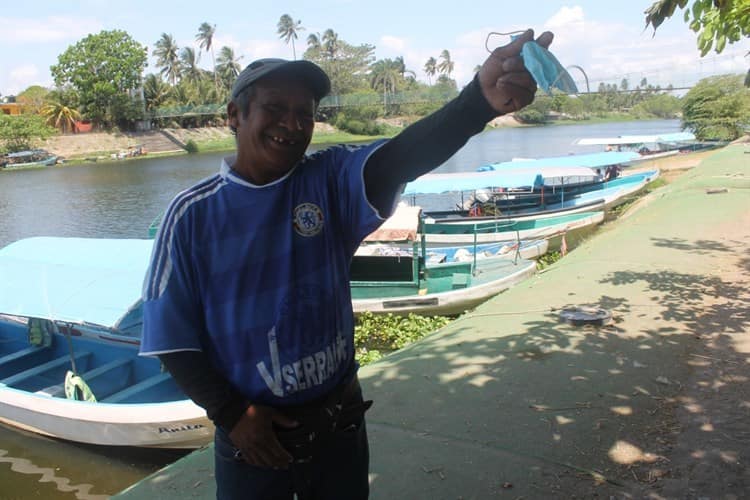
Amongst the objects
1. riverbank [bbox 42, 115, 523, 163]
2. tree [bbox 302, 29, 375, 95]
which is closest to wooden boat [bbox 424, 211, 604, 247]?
riverbank [bbox 42, 115, 523, 163]

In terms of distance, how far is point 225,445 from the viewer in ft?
5.65

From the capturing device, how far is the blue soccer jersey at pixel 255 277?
1.60m

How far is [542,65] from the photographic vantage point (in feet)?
4.91

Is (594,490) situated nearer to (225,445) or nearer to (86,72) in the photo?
(225,445)

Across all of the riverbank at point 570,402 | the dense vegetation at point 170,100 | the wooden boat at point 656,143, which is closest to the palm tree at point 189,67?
the dense vegetation at point 170,100

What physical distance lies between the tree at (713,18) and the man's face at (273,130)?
2.54 metres

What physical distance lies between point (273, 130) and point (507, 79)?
607mm

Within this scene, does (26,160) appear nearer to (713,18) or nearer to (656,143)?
(656,143)

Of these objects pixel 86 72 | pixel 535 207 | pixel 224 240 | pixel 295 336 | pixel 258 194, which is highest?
pixel 86 72

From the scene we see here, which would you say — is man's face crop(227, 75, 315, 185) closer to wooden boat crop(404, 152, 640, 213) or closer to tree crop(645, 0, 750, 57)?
tree crop(645, 0, 750, 57)

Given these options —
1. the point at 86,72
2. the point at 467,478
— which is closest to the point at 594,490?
the point at 467,478

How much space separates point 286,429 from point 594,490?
1.87 meters

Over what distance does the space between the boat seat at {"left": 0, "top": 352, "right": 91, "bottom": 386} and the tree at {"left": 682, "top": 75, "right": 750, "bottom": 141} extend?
3808 cm

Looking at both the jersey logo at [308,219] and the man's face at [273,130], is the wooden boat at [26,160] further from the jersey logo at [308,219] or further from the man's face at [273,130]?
the jersey logo at [308,219]
